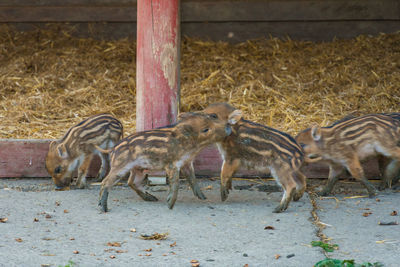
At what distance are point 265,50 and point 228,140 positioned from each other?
3.77 metres

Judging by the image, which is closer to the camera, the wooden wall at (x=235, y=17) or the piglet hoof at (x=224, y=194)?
the piglet hoof at (x=224, y=194)

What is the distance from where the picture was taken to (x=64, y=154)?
6.18 m

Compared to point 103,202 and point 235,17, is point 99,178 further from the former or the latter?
point 235,17

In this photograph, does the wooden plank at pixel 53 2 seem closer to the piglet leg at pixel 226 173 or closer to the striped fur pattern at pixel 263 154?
the striped fur pattern at pixel 263 154

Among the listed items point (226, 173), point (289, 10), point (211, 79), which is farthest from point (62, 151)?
point (289, 10)

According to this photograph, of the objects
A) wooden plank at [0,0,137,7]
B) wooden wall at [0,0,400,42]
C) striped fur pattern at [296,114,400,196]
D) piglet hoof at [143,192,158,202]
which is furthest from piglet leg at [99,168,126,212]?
wooden plank at [0,0,137,7]

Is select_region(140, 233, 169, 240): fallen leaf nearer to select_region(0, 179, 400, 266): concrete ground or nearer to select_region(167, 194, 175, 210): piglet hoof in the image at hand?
select_region(0, 179, 400, 266): concrete ground

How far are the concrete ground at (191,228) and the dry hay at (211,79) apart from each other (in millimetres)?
1283

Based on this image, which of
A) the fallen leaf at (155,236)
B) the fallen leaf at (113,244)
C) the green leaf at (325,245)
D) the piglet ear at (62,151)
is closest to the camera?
the green leaf at (325,245)

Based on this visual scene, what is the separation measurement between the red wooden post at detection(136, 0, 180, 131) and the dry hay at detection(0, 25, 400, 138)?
73cm

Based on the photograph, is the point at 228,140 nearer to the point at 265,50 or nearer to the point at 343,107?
the point at 343,107

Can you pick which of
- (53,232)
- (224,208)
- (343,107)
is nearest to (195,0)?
(343,107)

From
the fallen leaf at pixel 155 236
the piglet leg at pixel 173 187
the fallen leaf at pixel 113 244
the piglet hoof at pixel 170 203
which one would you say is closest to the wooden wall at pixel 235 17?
the piglet leg at pixel 173 187

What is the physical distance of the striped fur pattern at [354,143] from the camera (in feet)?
18.8
